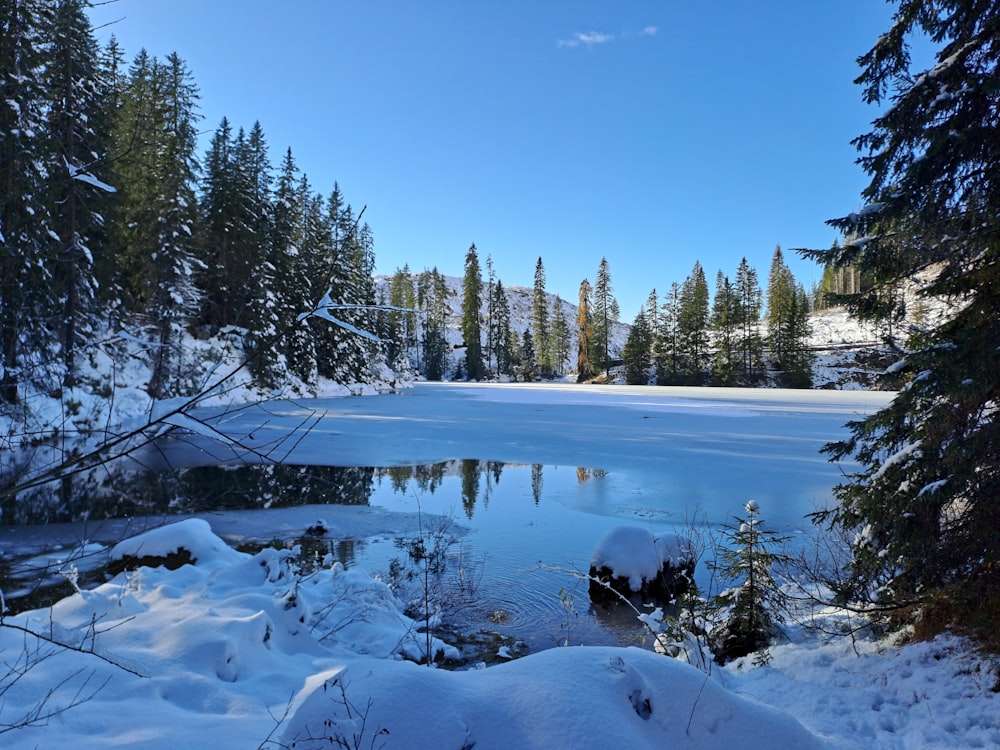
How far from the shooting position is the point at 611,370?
66.5m

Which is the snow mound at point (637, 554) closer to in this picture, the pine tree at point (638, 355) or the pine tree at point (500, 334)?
the pine tree at point (638, 355)

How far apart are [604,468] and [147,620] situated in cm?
1136

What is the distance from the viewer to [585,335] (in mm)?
64438

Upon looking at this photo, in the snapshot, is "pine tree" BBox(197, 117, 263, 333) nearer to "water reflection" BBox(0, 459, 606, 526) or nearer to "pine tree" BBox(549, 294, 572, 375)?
"water reflection" BBox(0, 459, 606, 526)

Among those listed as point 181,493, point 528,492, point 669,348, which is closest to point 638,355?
point 669,348

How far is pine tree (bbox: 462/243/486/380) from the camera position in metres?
68.2

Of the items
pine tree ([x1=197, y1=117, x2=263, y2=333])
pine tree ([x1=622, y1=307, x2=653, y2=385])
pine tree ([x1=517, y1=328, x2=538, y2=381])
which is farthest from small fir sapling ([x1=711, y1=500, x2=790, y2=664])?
pine tree ([x1=517, y1=328, x2=538, y2=381])

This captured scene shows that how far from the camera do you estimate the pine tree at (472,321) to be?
6825cm

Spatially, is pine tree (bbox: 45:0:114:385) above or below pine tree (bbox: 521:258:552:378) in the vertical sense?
below

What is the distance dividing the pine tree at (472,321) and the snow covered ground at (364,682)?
61.2 metres

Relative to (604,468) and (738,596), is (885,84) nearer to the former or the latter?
(738,596)

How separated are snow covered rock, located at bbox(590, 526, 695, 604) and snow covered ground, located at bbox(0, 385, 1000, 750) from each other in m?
1.85

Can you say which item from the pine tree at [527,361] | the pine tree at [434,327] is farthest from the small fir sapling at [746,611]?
the pine tree at [434,327]

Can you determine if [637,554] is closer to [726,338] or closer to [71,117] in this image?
[71,117]
